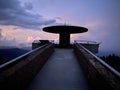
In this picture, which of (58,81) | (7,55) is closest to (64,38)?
(58,81)

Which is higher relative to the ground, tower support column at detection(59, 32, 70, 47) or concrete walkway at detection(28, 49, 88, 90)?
tower support column at detection(59, 32, 70, 47)

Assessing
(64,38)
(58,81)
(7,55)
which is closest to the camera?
(58,81)

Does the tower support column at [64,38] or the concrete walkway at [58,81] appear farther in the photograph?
the tower support column at [64,38]

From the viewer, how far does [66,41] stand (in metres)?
29.1

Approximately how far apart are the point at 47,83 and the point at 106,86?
3597mm

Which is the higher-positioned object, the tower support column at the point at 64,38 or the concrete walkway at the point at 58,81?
the tower support column at the point at 64,38

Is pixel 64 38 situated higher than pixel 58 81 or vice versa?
pixel 64 38

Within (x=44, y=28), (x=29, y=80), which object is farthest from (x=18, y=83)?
(x=44, y=28)

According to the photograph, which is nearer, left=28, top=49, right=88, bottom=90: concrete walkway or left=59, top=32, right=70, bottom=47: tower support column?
left=28, top=49, right=88, bottom=90: concrete walkway

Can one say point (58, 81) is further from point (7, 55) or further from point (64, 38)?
point (7, 55)

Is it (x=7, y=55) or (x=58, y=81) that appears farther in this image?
(x=7, y=55)

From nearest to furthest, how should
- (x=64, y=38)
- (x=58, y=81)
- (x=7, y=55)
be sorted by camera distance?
(x=58, y=81) < (x=64, y=38) < (x=7, y=55)

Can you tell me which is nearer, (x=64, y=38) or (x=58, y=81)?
(x=58, y=81)

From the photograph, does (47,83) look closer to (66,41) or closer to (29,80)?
(29,80)
